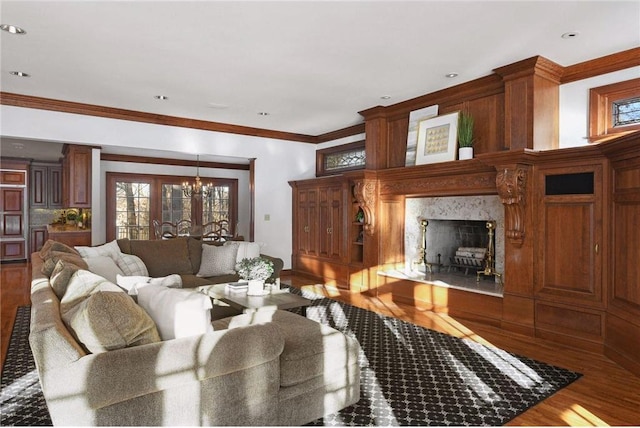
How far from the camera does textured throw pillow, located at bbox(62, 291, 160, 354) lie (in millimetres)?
1772

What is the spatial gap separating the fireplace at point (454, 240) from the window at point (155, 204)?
19.5ft

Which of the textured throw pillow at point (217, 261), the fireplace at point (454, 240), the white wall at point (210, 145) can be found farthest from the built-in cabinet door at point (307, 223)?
the textured throw pillow at point (217, 261)

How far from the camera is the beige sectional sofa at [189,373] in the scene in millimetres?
1667

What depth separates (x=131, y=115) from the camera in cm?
589

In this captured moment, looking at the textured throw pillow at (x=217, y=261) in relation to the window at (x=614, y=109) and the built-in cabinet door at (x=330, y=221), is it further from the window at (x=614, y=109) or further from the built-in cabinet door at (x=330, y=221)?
the window at (x=614, y=109)

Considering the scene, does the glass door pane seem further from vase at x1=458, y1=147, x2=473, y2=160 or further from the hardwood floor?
vase at x1=458, y1=147, x2=473, y2=160

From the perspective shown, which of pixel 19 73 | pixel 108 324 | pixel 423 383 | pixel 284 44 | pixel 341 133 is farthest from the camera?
pixel 341 133

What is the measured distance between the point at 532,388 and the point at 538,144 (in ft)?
7.45

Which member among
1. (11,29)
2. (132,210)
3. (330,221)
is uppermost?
(11,29)

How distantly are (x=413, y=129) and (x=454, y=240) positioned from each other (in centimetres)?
158

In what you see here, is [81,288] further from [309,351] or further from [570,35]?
[570,35]

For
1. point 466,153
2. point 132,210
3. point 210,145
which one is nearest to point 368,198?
point 466,153

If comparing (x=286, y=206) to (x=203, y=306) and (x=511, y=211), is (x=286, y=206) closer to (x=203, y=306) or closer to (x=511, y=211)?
(x=511, y=211)

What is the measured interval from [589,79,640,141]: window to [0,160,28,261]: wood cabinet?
10710 mm
